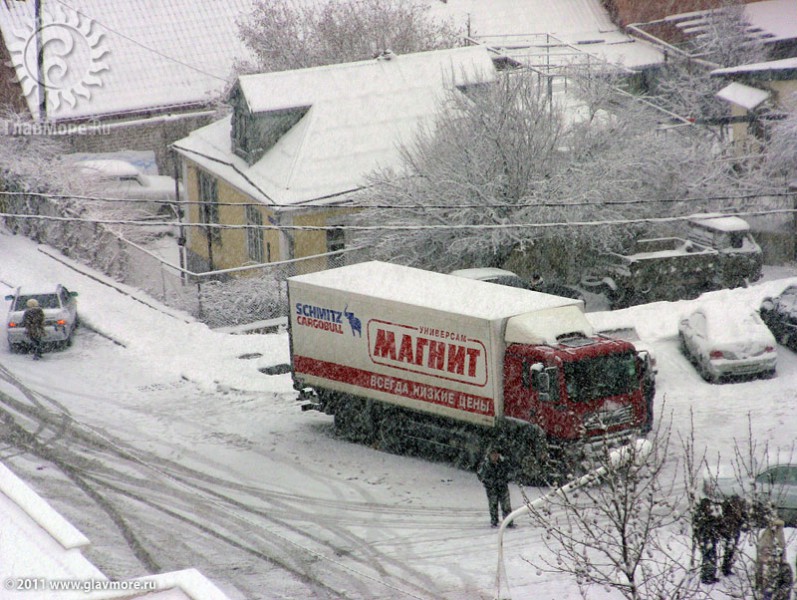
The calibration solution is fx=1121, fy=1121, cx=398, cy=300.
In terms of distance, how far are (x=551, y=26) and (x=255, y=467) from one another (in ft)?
121

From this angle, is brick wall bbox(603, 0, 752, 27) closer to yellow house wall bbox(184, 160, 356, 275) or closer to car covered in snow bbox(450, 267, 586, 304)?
yellow house wall bbox(184, 160, 356, 275)

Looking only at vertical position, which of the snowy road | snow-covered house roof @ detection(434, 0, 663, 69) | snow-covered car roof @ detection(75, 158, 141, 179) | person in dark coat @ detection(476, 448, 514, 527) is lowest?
the snowy road

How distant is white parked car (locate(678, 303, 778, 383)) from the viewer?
22.1m

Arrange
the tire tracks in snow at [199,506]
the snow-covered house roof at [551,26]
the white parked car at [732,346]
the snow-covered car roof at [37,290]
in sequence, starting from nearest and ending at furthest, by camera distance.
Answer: the tire tracks in snow at [199,506] < the white parked car at [732,346] < the snow-covered car roof at [37,290] < the snow-covered house roof at [551,26]

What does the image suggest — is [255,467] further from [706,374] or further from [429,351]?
[706,374]

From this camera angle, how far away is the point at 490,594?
1448cm

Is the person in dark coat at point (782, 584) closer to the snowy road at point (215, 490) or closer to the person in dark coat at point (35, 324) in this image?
the snowy road at point (215, 490)

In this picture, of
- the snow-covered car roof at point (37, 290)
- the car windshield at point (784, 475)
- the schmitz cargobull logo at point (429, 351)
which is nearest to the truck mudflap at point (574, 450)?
the schmitz cargobull logo at point (429, 351)

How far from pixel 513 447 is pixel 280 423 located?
526 cm

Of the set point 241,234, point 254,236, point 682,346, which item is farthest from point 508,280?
point 241,234

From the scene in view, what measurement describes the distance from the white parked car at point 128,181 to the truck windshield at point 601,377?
23.4 metres

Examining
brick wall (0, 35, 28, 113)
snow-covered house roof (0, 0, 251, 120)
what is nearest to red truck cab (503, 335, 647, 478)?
brick wall (0, 35, 28, 113)

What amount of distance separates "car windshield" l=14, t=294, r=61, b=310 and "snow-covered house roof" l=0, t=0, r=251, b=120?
727 inches

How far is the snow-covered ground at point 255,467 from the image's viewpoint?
15.4m
